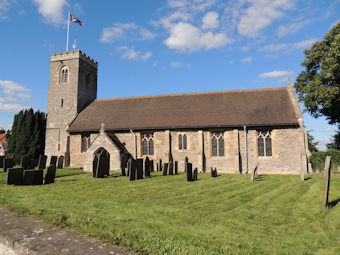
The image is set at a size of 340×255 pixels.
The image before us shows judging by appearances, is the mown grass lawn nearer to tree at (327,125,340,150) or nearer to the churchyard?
the churchyard

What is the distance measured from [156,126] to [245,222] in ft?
52.4

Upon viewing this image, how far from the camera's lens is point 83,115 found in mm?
25094

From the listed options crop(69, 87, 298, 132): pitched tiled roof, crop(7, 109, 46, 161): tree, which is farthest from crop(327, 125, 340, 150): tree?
crop(7, 109, 46, 161): tree

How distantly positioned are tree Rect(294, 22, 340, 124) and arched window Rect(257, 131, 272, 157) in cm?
561

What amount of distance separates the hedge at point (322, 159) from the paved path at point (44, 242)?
19.3m

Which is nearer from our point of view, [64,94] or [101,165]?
[101,165]

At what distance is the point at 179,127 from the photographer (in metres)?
20.7

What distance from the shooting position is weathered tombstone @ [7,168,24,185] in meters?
10.6

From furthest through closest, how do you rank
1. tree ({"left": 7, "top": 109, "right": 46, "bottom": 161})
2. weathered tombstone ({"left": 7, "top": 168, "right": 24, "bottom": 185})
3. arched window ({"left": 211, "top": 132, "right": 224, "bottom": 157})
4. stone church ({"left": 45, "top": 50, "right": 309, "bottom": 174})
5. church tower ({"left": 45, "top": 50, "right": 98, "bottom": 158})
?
tree ({"left": 7, "top": 109, "right": 46, "bottom": 161}), church tower ({"left": 45, "top": 50, "right": 98, "bottom": 158}), arched window ({"left": 211, "top": 132, "right": 224, "bottom": 157}), stone church ({"left": 45, "top": 50, "right": 309, "bottom": 174}), weathered tombstone ({"left": 7, "top": 168, "right": 24, "bottom": 185})

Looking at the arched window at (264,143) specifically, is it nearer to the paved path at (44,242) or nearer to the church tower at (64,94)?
the paved path at (44,242)

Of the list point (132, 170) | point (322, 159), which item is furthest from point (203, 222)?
point (322, 159)

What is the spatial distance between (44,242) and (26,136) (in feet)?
97.2

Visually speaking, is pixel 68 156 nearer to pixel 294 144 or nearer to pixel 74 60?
pixel 74 60

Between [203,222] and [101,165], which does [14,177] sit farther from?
[203,222]
